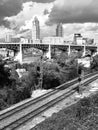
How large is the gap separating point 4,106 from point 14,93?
328cm

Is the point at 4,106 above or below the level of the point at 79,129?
below

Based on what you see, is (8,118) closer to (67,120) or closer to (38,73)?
(67,120)

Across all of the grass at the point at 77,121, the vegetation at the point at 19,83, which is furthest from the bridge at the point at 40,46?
the grass at the point at 77,121

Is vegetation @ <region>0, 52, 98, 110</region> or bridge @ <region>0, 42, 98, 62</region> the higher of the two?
bridge @ <region>0, 42, 98, 62</region>

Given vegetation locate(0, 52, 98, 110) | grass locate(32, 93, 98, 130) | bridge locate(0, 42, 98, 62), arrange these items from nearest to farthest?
grass locate(32, 93, 98, 130), vegetation locate(0, 52, 98, 110), bridge locate(0, 42, 98, 62)

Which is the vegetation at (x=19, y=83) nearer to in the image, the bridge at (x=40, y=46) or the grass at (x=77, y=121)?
the grass at (x=77, y=121)

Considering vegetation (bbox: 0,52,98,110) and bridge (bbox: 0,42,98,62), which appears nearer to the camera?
vegetation (bbox: 0,52,98,110)

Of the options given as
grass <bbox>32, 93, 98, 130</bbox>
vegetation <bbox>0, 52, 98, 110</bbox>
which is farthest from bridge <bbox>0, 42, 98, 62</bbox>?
grass <bbox>32, 93, 98, 130</bbox>

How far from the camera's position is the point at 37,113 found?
15695 mm

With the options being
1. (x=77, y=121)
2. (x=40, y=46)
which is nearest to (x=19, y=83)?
(x=77, y=121)

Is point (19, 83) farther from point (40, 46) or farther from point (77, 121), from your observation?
point (40, 46)

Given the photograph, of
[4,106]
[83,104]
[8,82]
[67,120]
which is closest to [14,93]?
[4,106]

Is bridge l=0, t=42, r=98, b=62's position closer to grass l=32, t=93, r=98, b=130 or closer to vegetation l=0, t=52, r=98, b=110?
vegetation l=0, t=52, r=98, b=110

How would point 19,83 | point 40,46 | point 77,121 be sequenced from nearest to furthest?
point 77,121, point 19,83, point 40,46
